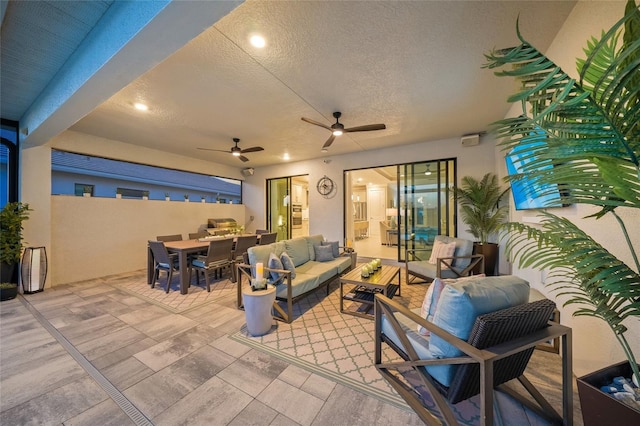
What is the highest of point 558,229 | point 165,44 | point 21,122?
point 21,122

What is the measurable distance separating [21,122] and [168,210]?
2702 mm

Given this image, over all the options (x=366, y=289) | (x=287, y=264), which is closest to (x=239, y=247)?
(x=287, y=264)

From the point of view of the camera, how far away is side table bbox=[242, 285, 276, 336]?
244 centimetres

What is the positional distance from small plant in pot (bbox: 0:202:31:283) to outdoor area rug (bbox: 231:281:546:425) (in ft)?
13.4

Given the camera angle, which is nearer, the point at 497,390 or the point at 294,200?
the point at 497,390

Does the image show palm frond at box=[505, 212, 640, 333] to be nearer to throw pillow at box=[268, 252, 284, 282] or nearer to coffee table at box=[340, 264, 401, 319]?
coffee table at box=[340, 264, 401, 319]

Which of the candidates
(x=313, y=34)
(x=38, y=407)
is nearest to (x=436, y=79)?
(x=313, y=34)

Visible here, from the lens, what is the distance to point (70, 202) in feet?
14.3

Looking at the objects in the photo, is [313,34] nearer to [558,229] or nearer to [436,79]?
[436,79]

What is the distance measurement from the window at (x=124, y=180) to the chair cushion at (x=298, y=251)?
409 cm

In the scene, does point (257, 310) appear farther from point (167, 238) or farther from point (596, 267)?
point (167, 238)

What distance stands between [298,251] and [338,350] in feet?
6.06

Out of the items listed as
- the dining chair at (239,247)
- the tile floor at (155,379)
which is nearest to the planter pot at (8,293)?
the tile floor at (155,379)

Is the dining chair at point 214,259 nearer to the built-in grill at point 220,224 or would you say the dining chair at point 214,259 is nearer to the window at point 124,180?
the built-in grill at point 220,224
